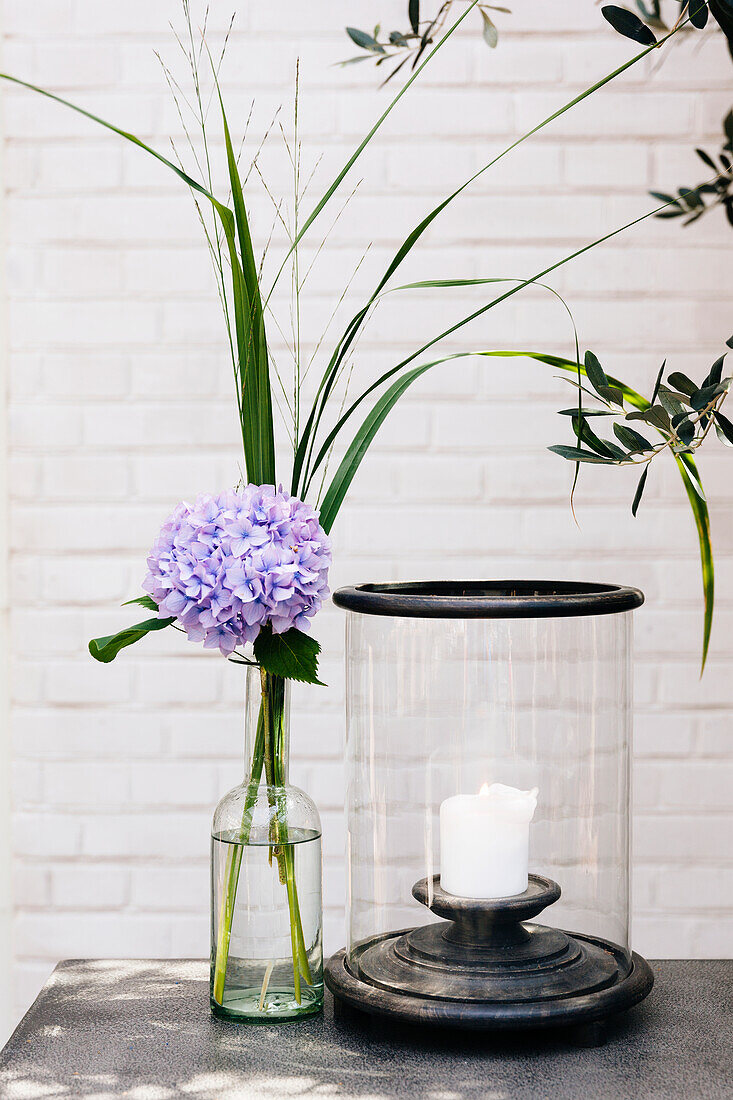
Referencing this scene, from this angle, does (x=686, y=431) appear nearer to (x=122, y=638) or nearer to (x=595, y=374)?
(x=595, y=374)

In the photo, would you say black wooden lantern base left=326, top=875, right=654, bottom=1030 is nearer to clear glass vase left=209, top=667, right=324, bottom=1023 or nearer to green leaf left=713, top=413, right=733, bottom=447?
clear glass vase left=209, top=667, right=324, bottom=1023

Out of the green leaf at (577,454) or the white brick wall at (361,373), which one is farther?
the white brick wall at (361,373)

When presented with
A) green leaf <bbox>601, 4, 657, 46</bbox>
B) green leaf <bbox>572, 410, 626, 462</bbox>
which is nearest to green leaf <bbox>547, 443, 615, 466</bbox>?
green leaf <bbox>572, 410, 626, 462</bbox>

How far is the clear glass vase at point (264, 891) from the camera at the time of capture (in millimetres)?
900

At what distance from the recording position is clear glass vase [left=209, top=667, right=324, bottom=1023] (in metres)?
0.90

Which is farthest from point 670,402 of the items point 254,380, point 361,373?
point 361,373

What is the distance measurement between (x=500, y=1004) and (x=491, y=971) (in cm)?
3

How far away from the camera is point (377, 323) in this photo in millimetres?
1646

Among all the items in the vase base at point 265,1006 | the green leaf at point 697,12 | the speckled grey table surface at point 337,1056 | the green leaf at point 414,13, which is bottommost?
the speckled grey table surface at point 337,1056

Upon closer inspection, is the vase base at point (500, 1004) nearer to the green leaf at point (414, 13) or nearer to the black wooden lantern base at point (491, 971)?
the black wooden lantern base at point (491, 971)

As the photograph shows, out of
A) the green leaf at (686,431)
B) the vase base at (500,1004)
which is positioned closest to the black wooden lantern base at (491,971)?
the vase base at (500,1004)

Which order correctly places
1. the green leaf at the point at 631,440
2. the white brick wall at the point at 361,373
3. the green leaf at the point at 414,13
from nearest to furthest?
the green leaf at the point at 631,440, the green leaf at the point at 414,13, the white brick wall at the point at 361,373

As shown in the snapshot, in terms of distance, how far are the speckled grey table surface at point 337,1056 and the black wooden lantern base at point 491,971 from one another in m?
0.04

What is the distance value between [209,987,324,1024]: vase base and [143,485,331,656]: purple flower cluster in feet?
0.95
